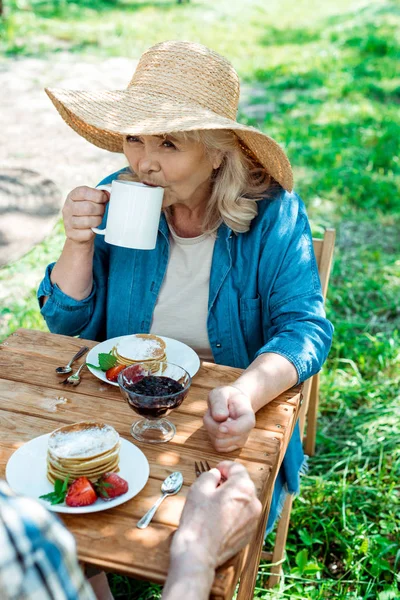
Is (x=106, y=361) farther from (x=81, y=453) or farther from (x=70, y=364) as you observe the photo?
(x=81, y=453)

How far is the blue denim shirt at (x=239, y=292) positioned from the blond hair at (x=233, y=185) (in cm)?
4

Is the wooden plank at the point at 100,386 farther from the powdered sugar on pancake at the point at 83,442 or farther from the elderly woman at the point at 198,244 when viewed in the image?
the powdered sugar on pancake at the point at 83,442

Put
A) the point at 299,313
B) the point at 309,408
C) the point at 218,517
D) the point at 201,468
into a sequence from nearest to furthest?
the point at 218,517 → the point at 201,468 → the point at 299,313 → the point at 309,408

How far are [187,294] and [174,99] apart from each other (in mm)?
632

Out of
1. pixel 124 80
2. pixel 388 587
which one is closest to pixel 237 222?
pixel 388 587

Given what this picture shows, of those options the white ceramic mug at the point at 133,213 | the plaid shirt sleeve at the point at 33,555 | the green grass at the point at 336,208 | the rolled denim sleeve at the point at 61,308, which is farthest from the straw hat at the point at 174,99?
the green grass at the point at 336,208

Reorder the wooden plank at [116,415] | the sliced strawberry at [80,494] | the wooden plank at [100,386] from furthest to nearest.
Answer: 1. the wooden plank at [100,386]
2. the wooden plank at [116,415]
3. the sliced strawberry at [80,494]

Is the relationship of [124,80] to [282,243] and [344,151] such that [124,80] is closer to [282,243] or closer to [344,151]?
[344,151]

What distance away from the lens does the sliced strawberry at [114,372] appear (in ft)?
6.27

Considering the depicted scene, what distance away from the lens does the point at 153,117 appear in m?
2.06

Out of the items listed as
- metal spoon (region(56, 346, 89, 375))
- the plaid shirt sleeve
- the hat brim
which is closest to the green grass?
metal spoon (region(56, 346, 89, 375))

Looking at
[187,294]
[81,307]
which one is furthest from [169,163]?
[81,307]

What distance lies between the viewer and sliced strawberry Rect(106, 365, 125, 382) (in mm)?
1910

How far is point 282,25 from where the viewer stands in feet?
44.0
